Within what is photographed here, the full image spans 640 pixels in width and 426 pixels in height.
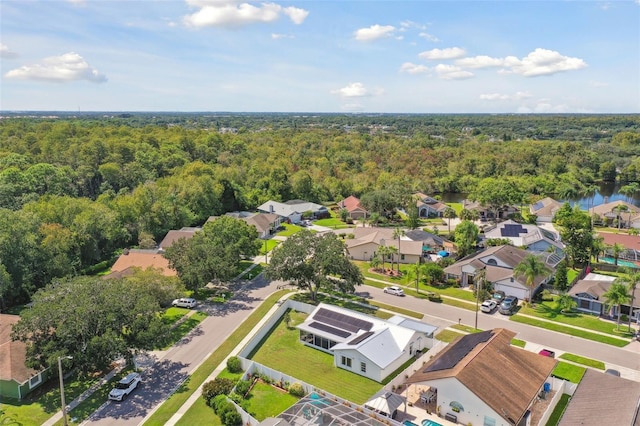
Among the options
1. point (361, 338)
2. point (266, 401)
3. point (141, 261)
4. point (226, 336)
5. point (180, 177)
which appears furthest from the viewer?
point (180, 177)

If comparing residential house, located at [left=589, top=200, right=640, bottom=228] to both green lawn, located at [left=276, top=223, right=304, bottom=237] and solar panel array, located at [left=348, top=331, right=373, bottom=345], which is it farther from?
solar panel array, located at [left=348, top=331, right=373, bottom=345]

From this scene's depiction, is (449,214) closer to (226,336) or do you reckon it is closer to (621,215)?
(621,215)

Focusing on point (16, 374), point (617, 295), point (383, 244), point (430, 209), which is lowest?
point (16, 374)

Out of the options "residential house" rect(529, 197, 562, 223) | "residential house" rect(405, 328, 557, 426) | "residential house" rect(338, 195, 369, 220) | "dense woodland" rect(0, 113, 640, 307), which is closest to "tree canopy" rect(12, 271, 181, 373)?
"dense woodland" rect(0, 113, 640, 307)

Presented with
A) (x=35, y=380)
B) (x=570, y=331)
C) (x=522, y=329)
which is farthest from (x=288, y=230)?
(x=35, y=380)

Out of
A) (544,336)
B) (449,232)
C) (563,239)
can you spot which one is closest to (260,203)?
(449,232)

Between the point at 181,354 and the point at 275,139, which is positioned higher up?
the point at 275,139

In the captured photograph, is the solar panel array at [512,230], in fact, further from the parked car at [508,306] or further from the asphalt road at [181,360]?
the asphalt road at [181,360]

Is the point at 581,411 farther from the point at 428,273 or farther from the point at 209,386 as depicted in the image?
the point at 428,273
